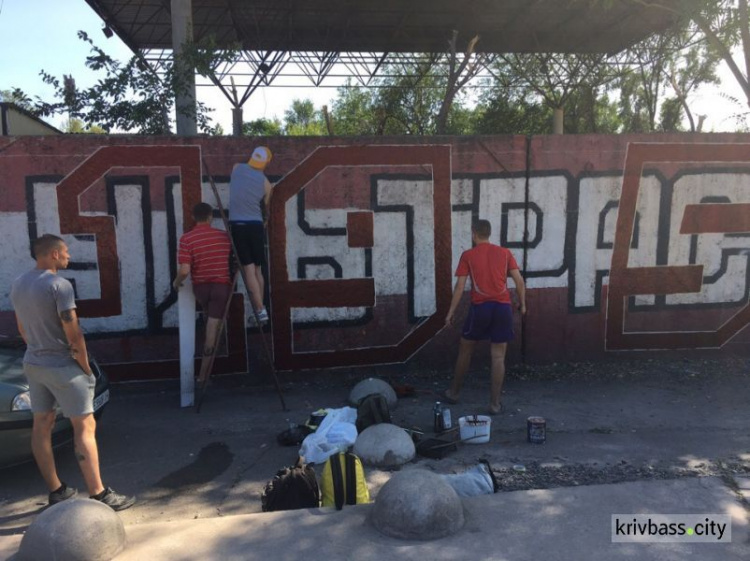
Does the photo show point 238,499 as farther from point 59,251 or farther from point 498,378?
point 498,378

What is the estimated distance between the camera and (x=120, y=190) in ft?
22.0

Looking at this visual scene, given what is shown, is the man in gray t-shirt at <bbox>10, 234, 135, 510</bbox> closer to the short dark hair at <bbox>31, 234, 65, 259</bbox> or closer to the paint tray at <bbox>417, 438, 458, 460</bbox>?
the short dark hair at <bbox>31, 234, 65, 259</bbox>

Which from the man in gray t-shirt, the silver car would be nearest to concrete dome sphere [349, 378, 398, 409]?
the man in gray t-shirt

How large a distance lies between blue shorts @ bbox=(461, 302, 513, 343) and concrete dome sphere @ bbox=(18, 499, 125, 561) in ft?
12.2

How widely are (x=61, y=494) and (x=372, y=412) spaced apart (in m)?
2.43

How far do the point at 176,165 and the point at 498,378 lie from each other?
400cm

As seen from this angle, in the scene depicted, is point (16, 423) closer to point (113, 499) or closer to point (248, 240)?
point (113, 499)

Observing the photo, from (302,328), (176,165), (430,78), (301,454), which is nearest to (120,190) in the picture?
(176,165)

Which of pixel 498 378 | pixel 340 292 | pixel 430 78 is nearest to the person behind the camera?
pixel 498 378

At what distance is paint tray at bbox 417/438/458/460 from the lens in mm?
4918

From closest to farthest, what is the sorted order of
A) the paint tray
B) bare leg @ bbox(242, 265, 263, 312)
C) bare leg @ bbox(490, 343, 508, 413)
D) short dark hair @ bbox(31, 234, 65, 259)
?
short dark hair @ bbox(31, 234, 65, 259)
the paint tray
bare leg @ bbox(490, 343, 508, 413)
bare leg @ bbox(242, 265, 263, 312)

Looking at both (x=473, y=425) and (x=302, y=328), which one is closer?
(x=473, y=425)

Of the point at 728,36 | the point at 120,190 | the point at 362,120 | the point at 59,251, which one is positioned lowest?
the point at 59,251
